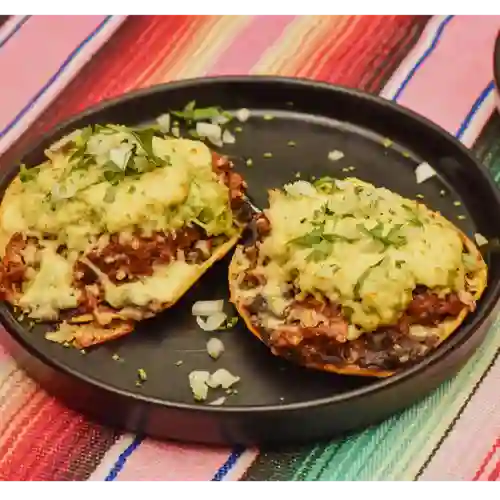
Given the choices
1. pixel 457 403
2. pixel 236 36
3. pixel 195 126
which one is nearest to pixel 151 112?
pixel 195 126

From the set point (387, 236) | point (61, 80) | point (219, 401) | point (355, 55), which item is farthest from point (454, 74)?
point (219, 401)

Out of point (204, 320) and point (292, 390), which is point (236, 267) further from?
point (292, 390)

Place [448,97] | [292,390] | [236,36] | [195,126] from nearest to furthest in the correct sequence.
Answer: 1. [292,390]
2. [195,126]
3. [448,97]
4. [236,36]

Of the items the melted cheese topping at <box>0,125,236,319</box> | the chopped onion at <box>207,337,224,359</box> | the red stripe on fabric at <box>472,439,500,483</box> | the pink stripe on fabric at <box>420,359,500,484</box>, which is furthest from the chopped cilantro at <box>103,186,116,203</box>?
the red stripe on fabric at <box>472,439,500,483</box>

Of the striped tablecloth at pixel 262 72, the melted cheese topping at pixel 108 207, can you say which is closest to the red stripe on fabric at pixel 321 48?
the striped tablecloth at pixel 262 72

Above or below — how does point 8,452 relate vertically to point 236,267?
below

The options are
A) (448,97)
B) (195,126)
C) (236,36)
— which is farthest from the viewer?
(236,36)

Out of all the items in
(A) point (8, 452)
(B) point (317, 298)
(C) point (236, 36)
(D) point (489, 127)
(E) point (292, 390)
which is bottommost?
(A) point (8, 452)

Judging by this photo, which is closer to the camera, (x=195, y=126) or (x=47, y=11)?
(x=195, y=126)
